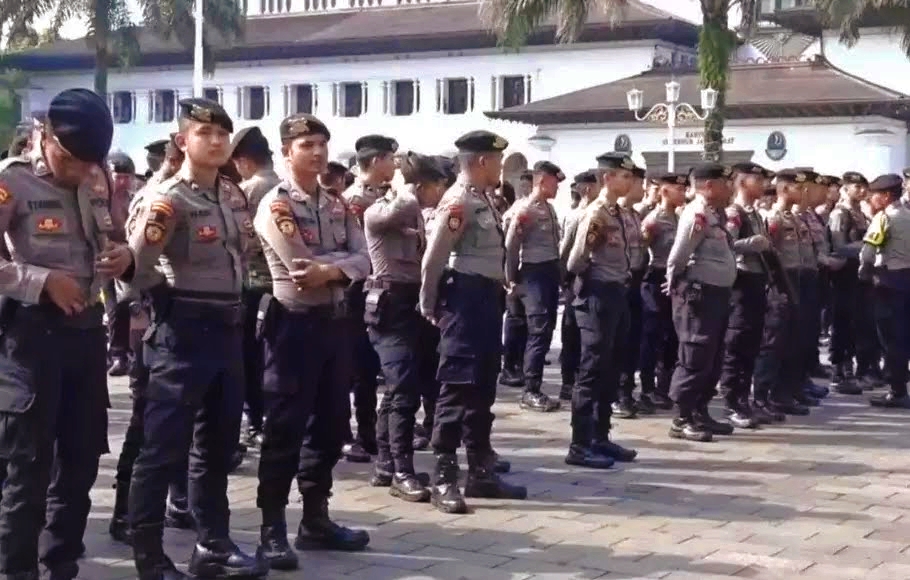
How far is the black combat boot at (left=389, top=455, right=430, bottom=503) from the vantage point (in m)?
7.96

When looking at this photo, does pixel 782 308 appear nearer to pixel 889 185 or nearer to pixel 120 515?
pixel 889 185

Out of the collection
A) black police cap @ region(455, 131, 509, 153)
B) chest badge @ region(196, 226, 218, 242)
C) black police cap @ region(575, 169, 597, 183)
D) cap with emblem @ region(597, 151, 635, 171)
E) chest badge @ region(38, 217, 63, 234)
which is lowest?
chest badge @ region(196, 226, 218, 242)

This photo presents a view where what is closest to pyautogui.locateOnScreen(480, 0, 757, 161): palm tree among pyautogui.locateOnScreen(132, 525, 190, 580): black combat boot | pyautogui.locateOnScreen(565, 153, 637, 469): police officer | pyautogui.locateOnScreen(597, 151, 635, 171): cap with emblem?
pyautogui.locateOnScreen(597, 151, 635, 171): cap with emblem

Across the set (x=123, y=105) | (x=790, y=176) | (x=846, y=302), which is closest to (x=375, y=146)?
(x=790, y=176)

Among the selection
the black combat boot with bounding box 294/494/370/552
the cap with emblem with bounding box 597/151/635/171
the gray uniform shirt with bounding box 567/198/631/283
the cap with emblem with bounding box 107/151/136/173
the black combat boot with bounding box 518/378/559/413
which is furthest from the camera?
the black combat boot with bounding box 518/378/559/413

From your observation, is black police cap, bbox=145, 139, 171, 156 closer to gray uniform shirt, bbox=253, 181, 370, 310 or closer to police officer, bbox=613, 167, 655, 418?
gray uniform shirt, bbox=253, 181, 370, 310

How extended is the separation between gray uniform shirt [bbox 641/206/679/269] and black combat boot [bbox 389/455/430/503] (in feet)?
15.6

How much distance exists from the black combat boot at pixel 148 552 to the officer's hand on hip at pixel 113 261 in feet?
3.64

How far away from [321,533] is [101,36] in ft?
117

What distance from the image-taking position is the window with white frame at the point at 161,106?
164 ft

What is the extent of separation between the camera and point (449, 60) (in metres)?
44.3

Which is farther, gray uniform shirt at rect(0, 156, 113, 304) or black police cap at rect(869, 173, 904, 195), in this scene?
black police cap at rect(869, 173, 904, 195)

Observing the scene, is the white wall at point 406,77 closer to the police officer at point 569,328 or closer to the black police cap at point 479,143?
the police officer at point 569,328

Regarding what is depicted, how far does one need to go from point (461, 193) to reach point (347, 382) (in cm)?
168
